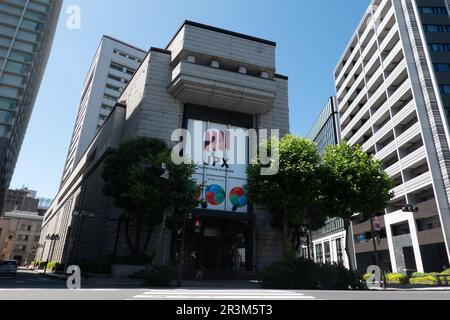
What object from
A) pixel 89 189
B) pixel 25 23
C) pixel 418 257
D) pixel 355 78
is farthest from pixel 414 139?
pixel 25 23

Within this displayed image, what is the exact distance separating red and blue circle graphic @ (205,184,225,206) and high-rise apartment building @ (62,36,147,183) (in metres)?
46.5

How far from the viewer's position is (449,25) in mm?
41906

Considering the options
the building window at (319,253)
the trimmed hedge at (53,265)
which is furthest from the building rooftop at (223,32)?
the building window at (319,253)

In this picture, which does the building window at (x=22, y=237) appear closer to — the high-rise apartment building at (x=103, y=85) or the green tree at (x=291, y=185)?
the high-rise apartment building at (x=103, y=85)

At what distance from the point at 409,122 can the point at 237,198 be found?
96.7 feet

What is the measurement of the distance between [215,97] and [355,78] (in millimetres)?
40905

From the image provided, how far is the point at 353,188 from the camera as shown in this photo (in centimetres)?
2303

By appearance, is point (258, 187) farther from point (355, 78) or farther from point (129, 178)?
point (355, 78)

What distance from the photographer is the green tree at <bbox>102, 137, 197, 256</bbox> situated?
65.4ft

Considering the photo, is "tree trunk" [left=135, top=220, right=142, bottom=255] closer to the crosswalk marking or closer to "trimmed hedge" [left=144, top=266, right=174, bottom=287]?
"trimmed hedge" [left=144, top=266, right=174, bottom=287]

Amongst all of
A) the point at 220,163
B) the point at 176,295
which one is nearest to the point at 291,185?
the point at 220,163

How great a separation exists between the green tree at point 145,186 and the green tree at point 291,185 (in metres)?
5.26

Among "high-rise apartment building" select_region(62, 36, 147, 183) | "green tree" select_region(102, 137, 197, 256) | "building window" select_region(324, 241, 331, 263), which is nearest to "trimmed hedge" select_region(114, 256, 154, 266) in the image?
"green tree" select_region(102, 137, 197, 256)

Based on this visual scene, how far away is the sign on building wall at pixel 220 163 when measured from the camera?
86.9 ft
